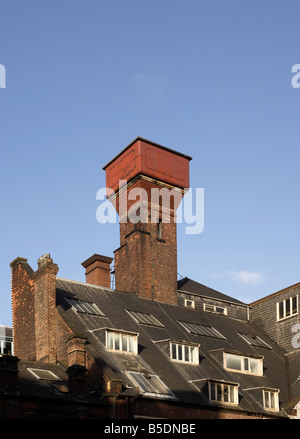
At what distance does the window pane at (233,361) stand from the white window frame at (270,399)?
299 cm

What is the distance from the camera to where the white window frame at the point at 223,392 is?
154 ft

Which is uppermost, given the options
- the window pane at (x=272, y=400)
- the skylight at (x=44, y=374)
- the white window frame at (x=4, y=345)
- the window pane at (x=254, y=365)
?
the white window frame at (x=4, y=345)

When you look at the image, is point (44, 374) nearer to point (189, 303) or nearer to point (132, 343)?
point (132, 343)

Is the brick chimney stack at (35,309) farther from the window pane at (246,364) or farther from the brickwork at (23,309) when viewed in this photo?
the window pane at (246,364)

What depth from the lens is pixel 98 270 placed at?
59.8 m

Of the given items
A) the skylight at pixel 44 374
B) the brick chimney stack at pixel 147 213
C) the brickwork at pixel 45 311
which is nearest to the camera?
the skylight at pixel 44 374

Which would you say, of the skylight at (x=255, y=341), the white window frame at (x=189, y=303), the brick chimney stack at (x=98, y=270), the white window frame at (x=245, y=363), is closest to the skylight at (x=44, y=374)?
the white window frame at (x=245, y=363)

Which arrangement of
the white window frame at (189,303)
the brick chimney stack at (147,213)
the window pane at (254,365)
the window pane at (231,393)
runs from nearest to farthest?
the window pane at (231,393) → the window pane at (254,365) → the brick chimney stack at (147,213) → the white window frame at (189,303)

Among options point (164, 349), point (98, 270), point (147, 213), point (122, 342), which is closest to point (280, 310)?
point (147, 213)

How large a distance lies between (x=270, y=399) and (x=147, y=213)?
1735 centimetres

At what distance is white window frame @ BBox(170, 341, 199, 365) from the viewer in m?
49.2

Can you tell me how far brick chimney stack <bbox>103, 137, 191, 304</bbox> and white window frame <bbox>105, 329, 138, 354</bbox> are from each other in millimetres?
10021

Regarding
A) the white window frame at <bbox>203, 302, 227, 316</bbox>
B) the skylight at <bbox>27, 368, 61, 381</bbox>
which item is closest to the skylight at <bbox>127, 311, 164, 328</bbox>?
the white window frame at <bbox>203, 302, 227, 316</bbox>
